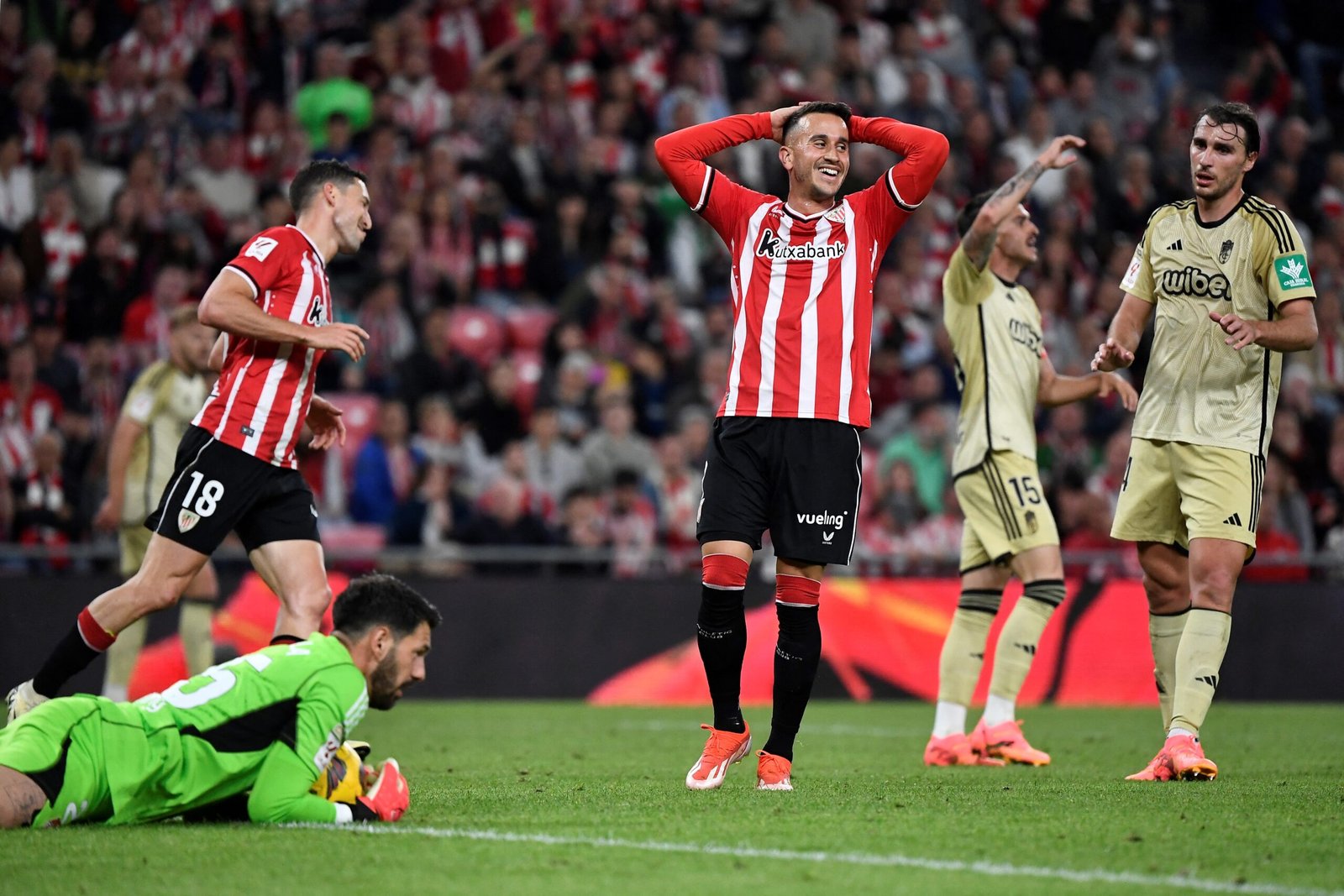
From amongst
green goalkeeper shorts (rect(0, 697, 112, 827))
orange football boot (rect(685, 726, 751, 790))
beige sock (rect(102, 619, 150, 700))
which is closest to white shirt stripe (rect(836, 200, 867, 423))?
orange football boot (rect(685, 726, 751, 790))

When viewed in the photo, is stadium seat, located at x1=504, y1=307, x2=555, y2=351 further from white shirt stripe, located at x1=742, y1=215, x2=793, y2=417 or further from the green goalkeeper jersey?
the green goalkeeper jersey

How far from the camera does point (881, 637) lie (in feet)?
45.1

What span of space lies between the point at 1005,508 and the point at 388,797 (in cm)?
394

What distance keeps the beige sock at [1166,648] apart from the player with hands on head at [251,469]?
3.72 meters

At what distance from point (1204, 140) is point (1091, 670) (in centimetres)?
735

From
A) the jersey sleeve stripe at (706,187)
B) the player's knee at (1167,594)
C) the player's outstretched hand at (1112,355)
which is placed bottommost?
the player's knee at (1167,594)

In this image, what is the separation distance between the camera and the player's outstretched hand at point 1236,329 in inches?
259

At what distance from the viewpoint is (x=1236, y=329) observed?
659cm

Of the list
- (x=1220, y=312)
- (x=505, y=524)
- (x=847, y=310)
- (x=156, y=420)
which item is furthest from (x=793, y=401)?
(x=505, y=524)

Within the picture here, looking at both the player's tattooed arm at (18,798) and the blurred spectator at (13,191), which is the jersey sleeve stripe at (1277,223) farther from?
the blurred spectator at (13,191)

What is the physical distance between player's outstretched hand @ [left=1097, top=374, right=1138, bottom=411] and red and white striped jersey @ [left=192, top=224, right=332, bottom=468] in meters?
3.67

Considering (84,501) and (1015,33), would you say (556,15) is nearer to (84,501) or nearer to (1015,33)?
(1015,33)

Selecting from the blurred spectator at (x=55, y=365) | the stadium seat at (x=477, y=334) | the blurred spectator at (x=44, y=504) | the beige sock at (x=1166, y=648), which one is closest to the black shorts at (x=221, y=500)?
the beige sock at (x=1166, y=648)

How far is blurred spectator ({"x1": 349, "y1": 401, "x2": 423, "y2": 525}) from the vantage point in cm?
1424
